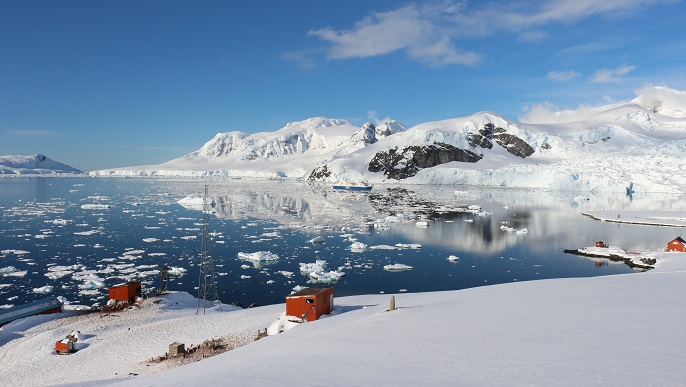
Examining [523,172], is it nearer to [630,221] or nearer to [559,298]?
[630,221]

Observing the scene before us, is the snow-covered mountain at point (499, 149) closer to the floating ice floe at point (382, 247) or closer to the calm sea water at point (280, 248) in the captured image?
the calm sea water at point (280, 248)

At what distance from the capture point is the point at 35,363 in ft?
50.2

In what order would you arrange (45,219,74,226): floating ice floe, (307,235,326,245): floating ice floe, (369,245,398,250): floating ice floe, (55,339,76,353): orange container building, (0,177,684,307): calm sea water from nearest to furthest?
(55,339,76,353): orange container building
(0,177,684,307): calm sea water
(369,245,398,250): floating ice floe
(307,235,326,245): floating ice floe
(45,219,74,226): floating ice floe

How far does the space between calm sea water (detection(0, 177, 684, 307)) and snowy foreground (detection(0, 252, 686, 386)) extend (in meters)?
5.34

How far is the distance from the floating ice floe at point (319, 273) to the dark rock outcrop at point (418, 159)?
126 metres

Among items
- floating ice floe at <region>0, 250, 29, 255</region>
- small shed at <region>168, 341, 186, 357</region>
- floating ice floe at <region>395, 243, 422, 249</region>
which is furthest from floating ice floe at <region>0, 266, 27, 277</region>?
floating ice floe at <region>395, 243, 422, 249</region>

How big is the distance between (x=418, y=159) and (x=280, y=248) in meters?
125

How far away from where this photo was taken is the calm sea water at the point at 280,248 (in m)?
25.6

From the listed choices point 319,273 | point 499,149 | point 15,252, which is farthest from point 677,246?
point 499,149

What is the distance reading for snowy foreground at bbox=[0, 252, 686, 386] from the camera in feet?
21.8

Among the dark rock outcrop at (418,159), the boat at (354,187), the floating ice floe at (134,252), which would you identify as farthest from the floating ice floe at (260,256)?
the dark rock outcrop at (418,159)

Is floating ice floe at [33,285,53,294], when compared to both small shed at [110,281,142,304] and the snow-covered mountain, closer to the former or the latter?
small shed at [110,281,142,304]

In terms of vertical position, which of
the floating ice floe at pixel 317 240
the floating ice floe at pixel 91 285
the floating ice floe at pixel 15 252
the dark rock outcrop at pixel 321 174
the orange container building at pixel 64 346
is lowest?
the orange container building at pixel 64 346

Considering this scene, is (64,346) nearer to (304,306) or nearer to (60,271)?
(304,306)
